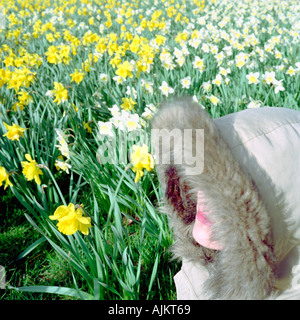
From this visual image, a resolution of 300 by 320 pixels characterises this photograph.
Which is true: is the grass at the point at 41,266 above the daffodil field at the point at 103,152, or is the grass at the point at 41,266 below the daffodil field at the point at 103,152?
below

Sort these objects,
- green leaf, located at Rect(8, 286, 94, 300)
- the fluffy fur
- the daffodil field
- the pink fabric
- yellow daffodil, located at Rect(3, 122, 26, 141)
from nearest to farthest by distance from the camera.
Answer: the fluffy fur → the pink fabric → green leaf, located at Rect(8, 286, 94, 300) → the daffodil field → yellow daffodil, located at Rect(3, 122, 26, 141)

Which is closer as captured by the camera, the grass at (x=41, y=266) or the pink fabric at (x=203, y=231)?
the pink fabric at (x=203, y=231)

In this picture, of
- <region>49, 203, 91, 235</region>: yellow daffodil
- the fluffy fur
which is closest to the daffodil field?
<region>49, 203, 91, 235</region>: yellow daffodil

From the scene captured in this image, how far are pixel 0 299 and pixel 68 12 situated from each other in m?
6.87

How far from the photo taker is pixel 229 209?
1.01 metres

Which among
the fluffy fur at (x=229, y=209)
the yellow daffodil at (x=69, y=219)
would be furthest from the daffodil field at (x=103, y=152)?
the fluffy fur at (x=229, y=209)

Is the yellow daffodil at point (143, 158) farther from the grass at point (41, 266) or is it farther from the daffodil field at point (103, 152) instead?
the grass at point (41, 266)

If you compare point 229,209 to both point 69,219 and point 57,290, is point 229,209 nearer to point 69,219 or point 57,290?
point 69,219

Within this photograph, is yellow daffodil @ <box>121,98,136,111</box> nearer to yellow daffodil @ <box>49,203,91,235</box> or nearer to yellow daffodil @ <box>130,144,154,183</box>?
yellow daffodil @ <box>130,144,154,183</box>

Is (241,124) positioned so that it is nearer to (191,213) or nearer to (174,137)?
(174,137)

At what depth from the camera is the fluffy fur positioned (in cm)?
98

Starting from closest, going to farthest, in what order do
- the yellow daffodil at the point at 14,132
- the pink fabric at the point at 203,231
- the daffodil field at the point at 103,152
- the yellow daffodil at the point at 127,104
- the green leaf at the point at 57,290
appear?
the pink fabric at the point at 203,231
the green leaf at the point at 57,290
the daffodil field at the point at 103,152
the yellow daffodil at the point at 14,132
the yellow daffodil at the point at 127,104

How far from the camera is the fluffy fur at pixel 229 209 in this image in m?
0.98
